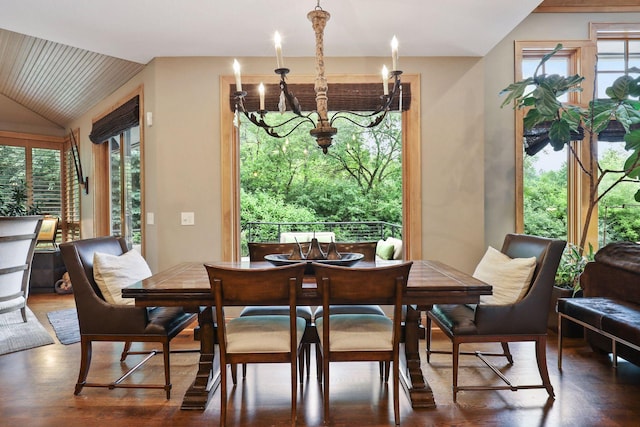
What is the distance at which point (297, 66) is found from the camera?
13.5ft

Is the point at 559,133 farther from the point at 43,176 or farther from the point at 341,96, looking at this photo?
the point at 43,176

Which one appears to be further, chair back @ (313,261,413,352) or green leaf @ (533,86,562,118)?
green leaf @ (533,86,562,118)

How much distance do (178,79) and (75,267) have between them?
219 centimetres

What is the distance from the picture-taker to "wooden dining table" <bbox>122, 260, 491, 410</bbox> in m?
2.32

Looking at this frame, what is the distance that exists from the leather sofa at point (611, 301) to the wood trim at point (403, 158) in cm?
143

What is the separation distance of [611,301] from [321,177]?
6.96 metres

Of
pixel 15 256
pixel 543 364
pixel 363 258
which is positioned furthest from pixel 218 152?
pixel 543 364

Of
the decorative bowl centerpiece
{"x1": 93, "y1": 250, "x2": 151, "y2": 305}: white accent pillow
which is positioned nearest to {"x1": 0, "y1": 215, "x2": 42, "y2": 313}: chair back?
{"x1": 93, "y1": 250, "x2": 151, "y2": 305}: white accent pillow

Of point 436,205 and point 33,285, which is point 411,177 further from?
point 33,285

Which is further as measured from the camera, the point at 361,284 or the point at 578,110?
the point at 578,110

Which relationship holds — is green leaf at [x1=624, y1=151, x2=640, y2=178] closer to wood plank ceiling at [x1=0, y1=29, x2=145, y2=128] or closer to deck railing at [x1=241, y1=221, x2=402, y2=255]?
wood plank ceiling at [x1=0, y1=29, x2=145, y2=128]

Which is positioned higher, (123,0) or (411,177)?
(123,0)

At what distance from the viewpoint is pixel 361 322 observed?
96.0 inches

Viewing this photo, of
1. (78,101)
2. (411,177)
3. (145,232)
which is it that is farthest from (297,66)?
(78,101)
